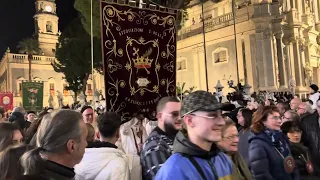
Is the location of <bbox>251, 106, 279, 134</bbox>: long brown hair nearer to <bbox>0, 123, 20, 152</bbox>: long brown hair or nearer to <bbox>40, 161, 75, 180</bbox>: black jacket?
<bbox>0, 123, 20, 152</bbox>: long brown hair

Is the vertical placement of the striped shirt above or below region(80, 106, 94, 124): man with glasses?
below

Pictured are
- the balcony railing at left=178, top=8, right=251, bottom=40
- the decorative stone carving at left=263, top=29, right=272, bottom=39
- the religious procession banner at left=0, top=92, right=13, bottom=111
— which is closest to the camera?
the religious procession banner at left=0, top=92, right=13, bottom=111

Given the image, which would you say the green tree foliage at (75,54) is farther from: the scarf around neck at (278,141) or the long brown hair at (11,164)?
the long brown hair at (11,164)

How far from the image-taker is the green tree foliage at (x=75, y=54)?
36000mm

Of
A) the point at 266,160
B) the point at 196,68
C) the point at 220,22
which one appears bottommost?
the point at 266,160

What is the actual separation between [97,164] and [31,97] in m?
13.9

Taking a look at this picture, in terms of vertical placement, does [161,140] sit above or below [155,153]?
above

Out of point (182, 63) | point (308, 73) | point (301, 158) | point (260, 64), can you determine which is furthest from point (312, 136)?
point (182, 63)

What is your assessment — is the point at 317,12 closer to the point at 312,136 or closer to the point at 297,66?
the point at 297,66

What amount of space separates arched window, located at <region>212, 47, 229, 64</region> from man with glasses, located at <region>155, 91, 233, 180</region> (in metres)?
32.8

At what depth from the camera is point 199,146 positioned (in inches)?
107

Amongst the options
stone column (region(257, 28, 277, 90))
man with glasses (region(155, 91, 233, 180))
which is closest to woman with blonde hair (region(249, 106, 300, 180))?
man with glasses (region(155, 91, 233, 180))

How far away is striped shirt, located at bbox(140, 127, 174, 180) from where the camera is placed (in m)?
3.68

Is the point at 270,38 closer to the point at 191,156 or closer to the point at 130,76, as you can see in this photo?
the point at 130,76
